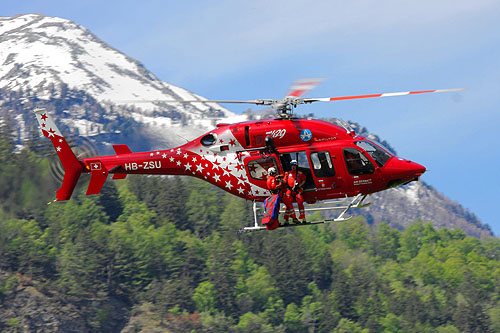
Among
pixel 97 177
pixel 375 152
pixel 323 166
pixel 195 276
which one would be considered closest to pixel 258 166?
pixel 323 166

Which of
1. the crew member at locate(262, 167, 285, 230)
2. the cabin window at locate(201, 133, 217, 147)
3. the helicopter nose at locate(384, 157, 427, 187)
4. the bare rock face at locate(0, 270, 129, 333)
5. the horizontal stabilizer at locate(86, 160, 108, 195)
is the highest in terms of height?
the cabin window at locate(201, 133, 217, 147)

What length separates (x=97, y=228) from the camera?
13662 centimetres

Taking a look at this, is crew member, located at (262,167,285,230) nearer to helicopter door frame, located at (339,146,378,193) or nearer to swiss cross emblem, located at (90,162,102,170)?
helicopter door frame, located at (339,146,378,193)

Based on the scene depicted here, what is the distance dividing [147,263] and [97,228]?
11958 mm

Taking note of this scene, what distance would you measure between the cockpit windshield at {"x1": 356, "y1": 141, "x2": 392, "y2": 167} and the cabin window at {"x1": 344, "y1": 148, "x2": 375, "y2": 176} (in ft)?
0.72

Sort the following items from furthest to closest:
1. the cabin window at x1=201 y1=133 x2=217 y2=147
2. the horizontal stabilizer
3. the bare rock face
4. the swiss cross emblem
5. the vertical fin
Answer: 1. the bare rock face
2. the vertical fin
3. the swiss cross emblem
4. the horizontal stabilizer
5. the cabin window at x1=201 y1=133 x2=217 y2=147

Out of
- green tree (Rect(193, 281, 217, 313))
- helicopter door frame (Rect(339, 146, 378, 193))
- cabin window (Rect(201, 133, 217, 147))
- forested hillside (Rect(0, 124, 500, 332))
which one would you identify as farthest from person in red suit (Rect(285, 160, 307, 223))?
green tree (Rect(193, 281, 217, 313))

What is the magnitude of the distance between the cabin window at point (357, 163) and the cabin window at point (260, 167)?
8.00ft

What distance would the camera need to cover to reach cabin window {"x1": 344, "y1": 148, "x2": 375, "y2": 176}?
2464 centimetres

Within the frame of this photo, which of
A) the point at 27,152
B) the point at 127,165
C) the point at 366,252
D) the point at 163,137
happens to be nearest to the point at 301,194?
the point at 127,165

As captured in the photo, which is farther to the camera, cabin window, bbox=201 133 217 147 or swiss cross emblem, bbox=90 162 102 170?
swiss cross emblem, bbox=90 162 102 170

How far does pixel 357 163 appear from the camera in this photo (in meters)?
24.7

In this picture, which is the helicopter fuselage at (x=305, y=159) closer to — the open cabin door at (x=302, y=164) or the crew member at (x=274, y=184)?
the open cabin door at (x=302, y=164)

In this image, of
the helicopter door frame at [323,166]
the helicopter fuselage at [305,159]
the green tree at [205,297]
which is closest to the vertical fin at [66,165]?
the helicopter fuselage at [305,159]
